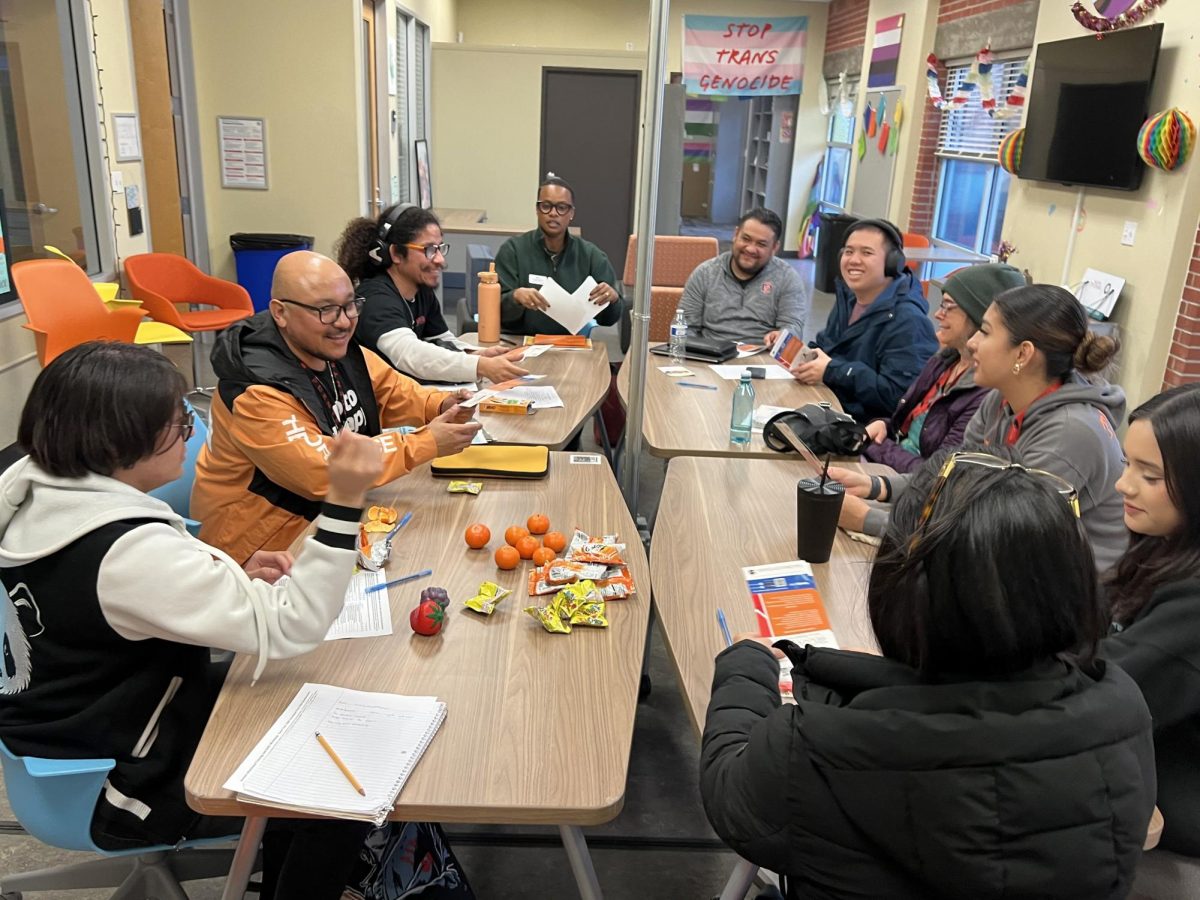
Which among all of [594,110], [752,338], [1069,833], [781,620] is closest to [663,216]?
[594,110]

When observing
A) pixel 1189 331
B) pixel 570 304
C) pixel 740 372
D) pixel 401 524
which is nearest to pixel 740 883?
pixel 401 524

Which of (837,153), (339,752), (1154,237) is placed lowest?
(339,752)

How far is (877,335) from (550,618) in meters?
2.31

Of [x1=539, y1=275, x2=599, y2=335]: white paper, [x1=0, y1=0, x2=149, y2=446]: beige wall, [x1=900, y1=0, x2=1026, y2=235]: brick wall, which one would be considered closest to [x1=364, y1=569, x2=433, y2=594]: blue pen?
[x1=539, y1=275, x2=599, y2=335]: white paper

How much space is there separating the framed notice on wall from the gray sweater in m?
3.77

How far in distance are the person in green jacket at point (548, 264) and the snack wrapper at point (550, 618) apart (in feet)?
8.65

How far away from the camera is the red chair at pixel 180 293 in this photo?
476 centimetres

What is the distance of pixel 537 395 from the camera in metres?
3.07

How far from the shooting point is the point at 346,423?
2.35 meters

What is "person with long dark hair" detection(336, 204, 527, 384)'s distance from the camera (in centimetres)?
314

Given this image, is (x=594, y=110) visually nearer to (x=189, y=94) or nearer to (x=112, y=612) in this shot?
(x=189, y=94)

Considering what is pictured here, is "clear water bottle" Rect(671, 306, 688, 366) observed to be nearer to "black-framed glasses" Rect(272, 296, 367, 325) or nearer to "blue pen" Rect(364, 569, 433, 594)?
"black-framed glasses" Rect(272, 296, 367, 325)

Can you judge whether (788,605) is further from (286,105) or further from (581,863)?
(286,105)

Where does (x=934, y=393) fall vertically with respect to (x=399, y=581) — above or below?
above
